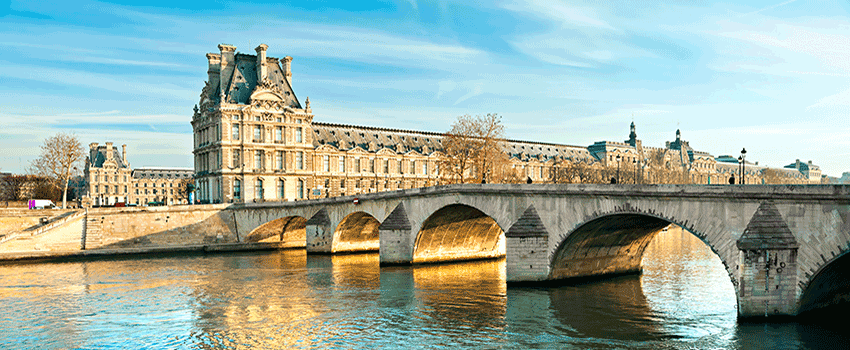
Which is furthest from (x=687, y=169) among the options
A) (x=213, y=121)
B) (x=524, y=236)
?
(x=524, y=236)

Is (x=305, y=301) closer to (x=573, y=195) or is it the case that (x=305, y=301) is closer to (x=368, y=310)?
(x=368, y=310)

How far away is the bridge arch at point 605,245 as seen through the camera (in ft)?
119

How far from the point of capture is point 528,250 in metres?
38.4

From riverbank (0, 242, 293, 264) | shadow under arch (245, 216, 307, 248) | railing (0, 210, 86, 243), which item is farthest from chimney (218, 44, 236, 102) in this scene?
railing (0, 210, 86, 243)

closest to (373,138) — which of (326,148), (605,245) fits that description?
(326,148)

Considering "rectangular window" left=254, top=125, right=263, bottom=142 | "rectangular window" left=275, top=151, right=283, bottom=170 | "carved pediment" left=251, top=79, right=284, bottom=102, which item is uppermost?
"carved pediment" left=251, top=79, right=284, bottom=102

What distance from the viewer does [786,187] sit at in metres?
26.1

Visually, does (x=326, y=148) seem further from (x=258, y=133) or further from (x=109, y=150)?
(x=109, y=150)

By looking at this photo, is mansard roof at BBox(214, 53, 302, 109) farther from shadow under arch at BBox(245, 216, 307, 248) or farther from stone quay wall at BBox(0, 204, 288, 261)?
shadow under arch at BBox(245, 216, 307, 248)

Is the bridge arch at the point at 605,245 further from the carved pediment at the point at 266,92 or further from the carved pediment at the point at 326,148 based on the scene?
the carved pediment at the point at 326,148

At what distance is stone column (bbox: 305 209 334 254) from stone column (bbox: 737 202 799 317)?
1631 inches

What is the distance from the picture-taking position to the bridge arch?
3641cm

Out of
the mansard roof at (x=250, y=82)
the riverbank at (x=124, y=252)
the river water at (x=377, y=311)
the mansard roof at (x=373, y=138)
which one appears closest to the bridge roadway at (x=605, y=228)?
the river water at (x=377, y=311)

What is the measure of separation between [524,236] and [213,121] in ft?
192
